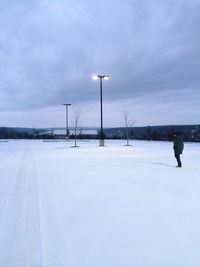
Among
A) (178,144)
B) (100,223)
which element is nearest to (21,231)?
(100,223)

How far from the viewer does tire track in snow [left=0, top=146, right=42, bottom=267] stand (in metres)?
4.40

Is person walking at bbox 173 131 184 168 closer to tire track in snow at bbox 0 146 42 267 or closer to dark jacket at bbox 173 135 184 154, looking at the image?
dark jacket at bbox 173 135 184 154

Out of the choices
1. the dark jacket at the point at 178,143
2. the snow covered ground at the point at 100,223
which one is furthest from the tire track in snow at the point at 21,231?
the dark jacket at the point at 178,143

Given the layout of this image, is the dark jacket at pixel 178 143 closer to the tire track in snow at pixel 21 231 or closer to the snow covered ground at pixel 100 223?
the snow covered ground at pixel 100 223

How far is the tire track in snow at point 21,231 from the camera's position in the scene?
4.40m

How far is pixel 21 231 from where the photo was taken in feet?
18.0

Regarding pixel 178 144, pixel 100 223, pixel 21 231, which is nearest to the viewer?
pixel 21 231

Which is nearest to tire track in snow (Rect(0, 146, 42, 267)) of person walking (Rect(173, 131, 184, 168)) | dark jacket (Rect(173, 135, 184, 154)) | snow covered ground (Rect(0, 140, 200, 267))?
snow covered ground (Rect(0, 140, 200, 267))

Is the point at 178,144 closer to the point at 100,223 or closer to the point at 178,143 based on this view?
the point at 178,143

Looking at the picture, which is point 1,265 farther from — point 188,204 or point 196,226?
point 188,204

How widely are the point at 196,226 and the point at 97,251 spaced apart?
1.92m

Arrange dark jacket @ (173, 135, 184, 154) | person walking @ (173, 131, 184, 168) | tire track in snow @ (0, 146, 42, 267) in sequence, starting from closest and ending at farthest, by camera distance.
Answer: tire track in snow @ (0, 146, 42, 267) → person walking @ (173, 131, 184, 168) → dark jacket @ (173, 135, 184, 154)

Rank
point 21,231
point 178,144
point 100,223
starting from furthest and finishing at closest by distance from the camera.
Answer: point 178,144 < point 100,223 < point 21,231

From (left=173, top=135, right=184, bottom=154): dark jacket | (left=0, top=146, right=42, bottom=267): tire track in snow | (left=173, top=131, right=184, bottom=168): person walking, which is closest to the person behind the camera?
(left=0, top=146, right=42, bottom=267): tire track in snow
